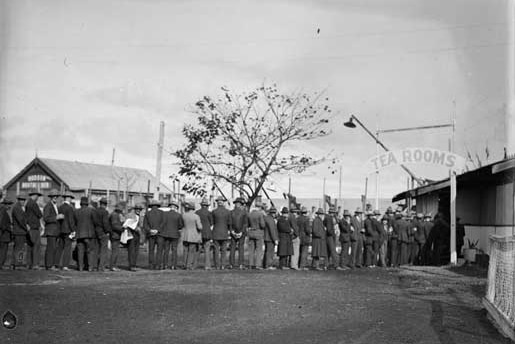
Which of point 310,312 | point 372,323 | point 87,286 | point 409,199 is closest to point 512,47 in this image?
point 372,323

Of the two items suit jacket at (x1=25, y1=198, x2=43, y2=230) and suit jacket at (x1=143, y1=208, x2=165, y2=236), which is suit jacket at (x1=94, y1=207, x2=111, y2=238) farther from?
suit jacket at (x1=25, y1=198, x2=43, y2=230)

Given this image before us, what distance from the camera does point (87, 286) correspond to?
10.9m

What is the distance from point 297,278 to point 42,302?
19.2 feet

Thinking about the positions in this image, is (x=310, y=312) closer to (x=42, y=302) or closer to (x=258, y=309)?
(x=258, y=309)

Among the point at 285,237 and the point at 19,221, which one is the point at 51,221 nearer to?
the point at 19,221

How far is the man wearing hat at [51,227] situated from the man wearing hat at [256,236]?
4.71 metres

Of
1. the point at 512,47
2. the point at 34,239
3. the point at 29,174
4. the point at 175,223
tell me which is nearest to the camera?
the point at 512,47

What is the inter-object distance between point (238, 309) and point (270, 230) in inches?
298

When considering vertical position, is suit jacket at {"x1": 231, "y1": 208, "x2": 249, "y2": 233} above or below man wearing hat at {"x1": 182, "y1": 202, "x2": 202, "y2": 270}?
above

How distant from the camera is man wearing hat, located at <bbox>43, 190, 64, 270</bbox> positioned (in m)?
14.1

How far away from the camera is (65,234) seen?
14.1 m

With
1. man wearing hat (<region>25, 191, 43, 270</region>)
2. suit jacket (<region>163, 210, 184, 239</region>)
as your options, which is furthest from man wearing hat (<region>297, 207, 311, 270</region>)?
man wearing hat (<region>25, 191, 43, 270</region>)

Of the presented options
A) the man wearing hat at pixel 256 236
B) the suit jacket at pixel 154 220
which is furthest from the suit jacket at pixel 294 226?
the suit jacket at pixel 154 220

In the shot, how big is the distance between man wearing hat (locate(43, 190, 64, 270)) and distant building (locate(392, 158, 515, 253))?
9977 mm
